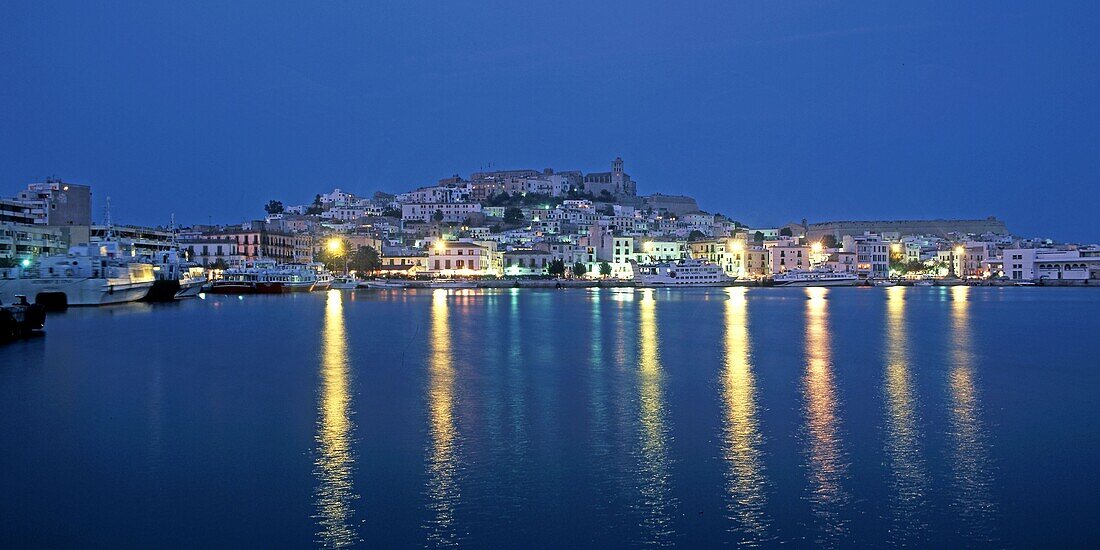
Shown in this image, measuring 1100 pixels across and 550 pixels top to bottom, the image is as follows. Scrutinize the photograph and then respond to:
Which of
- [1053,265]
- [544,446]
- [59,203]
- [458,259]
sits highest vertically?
[59,203]

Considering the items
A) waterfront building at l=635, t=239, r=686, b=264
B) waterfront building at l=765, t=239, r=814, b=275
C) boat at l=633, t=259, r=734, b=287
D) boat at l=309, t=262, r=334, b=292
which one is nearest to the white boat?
waterfront building at l=765, t=239, r=814, b=275

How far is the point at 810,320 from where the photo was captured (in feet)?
85.5

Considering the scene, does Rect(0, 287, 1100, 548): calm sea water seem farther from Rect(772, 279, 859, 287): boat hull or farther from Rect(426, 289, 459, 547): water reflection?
Rect(772, 279, 859, 287): boat hull

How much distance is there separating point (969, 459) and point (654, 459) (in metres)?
2.81

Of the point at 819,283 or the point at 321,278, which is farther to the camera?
the point at 819,283

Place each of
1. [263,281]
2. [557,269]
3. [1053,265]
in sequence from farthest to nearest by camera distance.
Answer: [1053,265] → [557,269] → [263,281]

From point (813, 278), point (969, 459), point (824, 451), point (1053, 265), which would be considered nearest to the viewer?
point (969, 459)

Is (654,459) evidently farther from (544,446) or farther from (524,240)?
(524,240)

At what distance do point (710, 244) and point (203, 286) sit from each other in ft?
135

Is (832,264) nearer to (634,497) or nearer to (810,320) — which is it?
(810,320)

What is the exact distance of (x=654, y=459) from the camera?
762cm

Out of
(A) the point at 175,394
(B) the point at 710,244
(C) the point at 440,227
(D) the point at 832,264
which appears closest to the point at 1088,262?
(D) the point at 832,264

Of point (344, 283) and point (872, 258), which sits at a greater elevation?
point (872, 258)

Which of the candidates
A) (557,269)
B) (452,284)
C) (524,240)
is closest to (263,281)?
(452,284)
